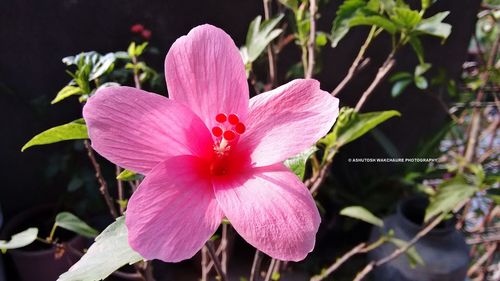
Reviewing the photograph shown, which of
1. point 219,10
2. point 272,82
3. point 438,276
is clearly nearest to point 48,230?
point 219,10

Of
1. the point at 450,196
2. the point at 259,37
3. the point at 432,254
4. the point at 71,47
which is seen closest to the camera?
the point at 259,37

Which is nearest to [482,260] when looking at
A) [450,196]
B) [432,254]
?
[432,254]

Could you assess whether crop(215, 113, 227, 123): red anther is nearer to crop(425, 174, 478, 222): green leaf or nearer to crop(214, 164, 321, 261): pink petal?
crop(214, 164, 321, 261): pink petal

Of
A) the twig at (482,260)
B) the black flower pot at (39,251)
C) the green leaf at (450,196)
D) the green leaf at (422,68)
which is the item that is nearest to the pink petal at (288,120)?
the green leaf at (422,68)

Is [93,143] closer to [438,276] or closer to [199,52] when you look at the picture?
[199,52]

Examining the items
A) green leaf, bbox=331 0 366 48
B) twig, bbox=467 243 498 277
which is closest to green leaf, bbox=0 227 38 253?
green leaf, bbox=331 0 366 48

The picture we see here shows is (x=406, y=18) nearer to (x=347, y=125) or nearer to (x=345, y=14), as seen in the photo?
(x=345, y=14)
